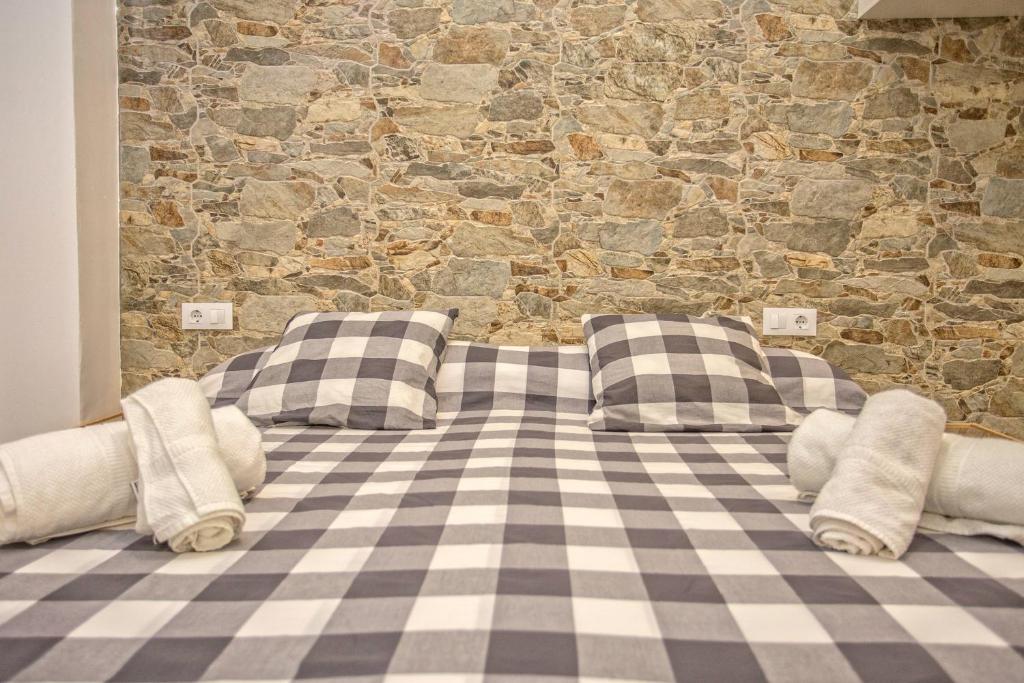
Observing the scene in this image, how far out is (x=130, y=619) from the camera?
0.80 meters

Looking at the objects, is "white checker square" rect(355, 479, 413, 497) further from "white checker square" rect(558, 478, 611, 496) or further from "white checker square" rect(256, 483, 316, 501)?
"white checker square" rect(558, 478, 611, 496)

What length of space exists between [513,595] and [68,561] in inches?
25.8

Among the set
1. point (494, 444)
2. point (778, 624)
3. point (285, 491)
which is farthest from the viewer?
point (494, 444)

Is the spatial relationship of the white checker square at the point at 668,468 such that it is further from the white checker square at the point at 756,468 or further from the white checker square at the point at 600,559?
the white checker square at the point at 600,559

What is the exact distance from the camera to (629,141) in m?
2.60

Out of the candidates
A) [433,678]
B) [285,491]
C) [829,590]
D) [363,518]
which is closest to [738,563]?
[829,590]

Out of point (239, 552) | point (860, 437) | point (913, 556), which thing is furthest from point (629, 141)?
point (239, 552)

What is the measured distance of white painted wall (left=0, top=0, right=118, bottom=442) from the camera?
2.28 m

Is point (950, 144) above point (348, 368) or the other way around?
above

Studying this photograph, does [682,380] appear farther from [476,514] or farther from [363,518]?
[363,518]

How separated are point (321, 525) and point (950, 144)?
2619mm

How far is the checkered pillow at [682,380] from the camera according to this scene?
6.31 feet

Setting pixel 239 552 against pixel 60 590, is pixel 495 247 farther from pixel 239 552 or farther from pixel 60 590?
pixel 60 590

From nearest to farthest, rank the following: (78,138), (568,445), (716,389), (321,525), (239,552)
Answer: (239,552) → (321,525) → (568,445) → (716,389) → (78,138)
